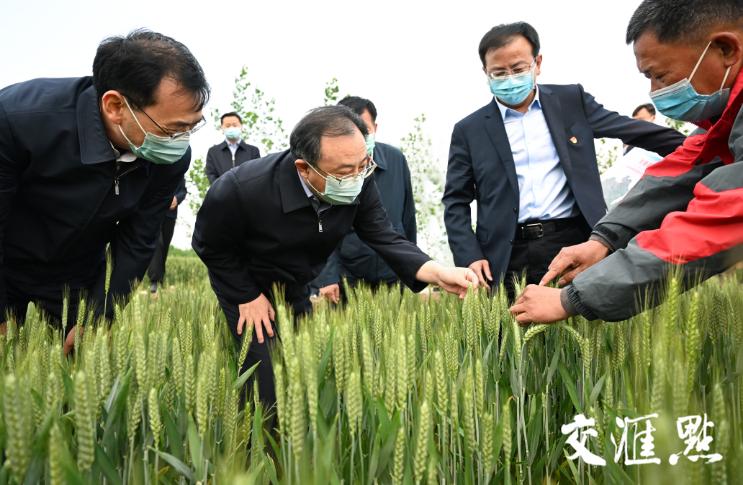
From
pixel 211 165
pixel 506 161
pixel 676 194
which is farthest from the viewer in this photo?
pixel 211 165

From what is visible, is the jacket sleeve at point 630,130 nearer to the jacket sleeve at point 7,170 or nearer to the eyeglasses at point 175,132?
the eyeglasses at point 175,132

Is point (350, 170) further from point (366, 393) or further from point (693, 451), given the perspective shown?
point (693, 451)

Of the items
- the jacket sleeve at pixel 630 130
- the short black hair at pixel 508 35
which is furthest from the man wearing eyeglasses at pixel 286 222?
the jacket sleeve at pixel 630 130

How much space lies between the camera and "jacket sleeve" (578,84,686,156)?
9.70ft

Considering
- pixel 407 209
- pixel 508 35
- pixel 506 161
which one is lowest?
pixel 407 209

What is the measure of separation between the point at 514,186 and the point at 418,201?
16.8 metres

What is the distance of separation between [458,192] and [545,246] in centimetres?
57

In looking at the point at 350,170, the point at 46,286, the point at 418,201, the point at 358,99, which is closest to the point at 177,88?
the point at 350,170

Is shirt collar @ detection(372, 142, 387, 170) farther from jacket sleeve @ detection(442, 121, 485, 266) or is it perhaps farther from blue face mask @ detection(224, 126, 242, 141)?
blue face mask @ detection(224, 126, 242, 141)

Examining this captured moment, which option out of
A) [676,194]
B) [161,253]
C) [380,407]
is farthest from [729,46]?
[161,253]

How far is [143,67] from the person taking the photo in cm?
209

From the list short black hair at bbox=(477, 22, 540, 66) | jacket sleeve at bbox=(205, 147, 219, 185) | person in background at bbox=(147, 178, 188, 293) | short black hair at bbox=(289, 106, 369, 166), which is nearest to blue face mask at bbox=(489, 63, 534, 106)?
short black hair at bbox=(477, 22, 540, 66)

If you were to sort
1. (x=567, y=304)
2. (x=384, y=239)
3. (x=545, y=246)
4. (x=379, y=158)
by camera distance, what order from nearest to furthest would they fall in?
(x=567, y=304) → (x=384, y=239) → (x=545, y=246) → (x=379, y=158)

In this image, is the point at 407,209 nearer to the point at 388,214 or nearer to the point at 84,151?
the point at 388,214
